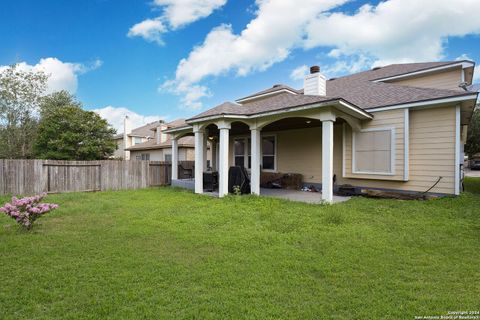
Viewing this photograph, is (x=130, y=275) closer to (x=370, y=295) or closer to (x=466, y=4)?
(x=370, y=295)

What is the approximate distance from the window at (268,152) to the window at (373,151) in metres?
3.94

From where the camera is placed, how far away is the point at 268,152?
12055 millimetres

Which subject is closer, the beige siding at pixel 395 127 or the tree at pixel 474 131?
the beige siding at pixel 395 127

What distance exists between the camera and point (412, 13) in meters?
9.66

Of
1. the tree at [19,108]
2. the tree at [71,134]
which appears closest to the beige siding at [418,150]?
the tree at [71,134]

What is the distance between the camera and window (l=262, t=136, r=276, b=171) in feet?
38.8

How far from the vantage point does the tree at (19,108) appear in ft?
59.6

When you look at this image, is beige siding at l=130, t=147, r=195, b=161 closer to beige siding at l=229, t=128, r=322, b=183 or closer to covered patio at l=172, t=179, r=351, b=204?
covered patio at l=172, t=179, r=351, b=204

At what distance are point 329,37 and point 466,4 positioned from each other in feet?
16.4

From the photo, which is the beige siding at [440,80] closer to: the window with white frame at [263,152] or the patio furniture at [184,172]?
the window with white frame at [263,152]

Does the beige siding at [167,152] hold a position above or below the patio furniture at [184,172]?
above

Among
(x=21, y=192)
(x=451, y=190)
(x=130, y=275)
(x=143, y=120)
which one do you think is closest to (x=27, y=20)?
(x=21, y=192)

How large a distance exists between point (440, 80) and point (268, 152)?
8.09 meters

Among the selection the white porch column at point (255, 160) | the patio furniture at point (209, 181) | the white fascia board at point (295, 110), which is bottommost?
the patio furniture at point (209, 181)
